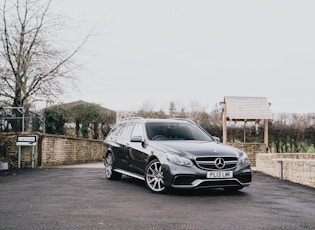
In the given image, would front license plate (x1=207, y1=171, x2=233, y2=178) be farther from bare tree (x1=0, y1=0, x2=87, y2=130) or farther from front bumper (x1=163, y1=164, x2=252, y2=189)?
bare tree (x1=0, y1=0, x2=87, y2=130)

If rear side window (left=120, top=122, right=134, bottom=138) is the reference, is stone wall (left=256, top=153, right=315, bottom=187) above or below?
below

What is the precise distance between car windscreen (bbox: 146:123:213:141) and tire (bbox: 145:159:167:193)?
89 centimetres

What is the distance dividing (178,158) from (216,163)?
2.39 ft

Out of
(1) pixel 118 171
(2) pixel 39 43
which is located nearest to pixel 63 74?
(2) pixel 39 43

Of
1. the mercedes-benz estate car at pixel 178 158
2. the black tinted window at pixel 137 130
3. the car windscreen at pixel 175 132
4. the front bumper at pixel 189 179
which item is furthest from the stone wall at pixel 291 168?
the black tinted window at pixel 137 130

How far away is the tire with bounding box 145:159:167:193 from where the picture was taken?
860 cm

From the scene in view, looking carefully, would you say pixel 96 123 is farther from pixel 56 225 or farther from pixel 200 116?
pixel 56 225

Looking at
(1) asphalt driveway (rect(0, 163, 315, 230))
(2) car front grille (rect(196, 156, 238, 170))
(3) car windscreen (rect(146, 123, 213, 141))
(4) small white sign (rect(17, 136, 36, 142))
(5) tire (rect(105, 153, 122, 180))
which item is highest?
(3) car windscreen (rect(146, 123, 213, 141))

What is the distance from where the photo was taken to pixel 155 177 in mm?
8773

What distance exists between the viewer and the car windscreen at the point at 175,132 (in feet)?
32.2

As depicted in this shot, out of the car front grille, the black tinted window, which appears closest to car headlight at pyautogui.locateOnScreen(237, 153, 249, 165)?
the car front grille

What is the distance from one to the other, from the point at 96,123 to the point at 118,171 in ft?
67.8

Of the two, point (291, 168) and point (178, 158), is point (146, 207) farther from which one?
point (291, 168)

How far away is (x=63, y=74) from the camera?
20.0 metres
